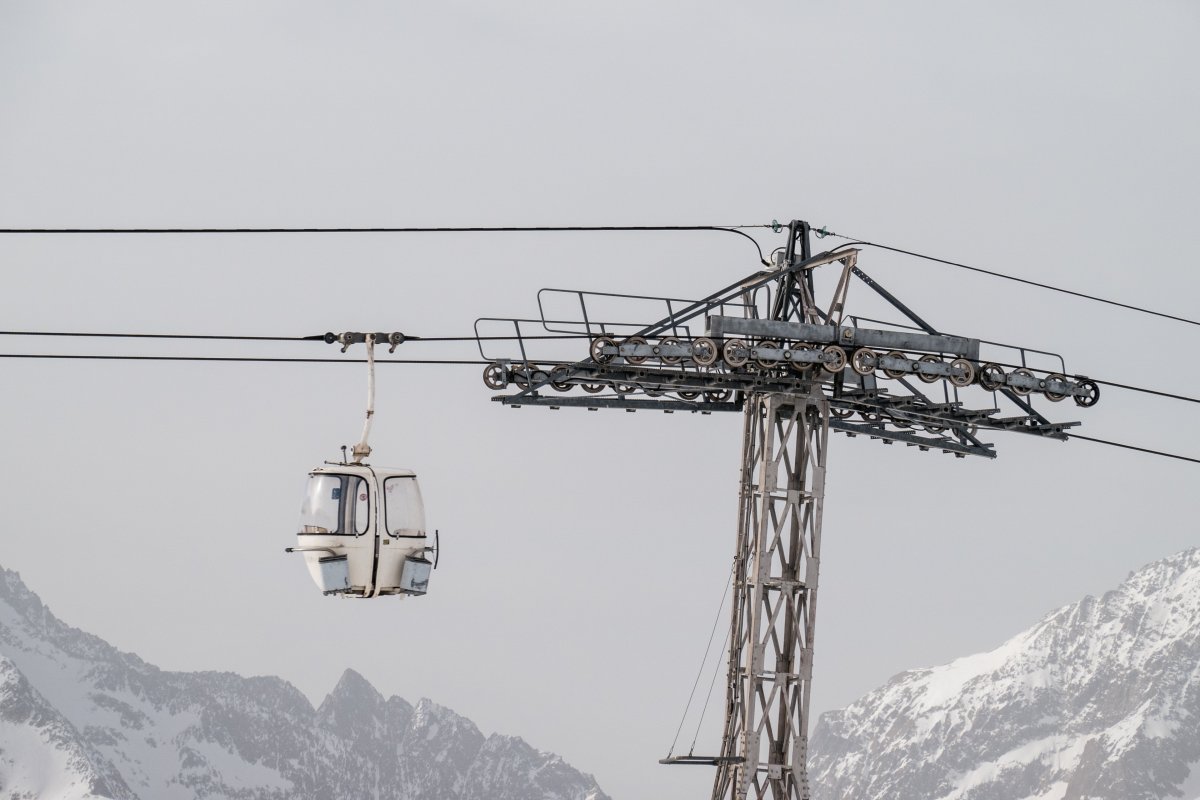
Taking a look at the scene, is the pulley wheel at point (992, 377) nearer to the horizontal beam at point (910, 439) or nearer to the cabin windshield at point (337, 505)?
the horizontal beam at point (910, 439)

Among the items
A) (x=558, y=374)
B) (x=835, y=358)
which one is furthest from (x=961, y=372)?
(x=558, y=374)

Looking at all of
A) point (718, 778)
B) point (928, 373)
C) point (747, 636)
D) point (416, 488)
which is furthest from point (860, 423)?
point (416, 488)

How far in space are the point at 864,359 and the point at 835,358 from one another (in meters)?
0.70

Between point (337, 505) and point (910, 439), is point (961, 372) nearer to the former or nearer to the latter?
point (910, 439)

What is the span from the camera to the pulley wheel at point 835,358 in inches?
1512

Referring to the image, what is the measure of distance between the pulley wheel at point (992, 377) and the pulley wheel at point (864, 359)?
2.40 metres

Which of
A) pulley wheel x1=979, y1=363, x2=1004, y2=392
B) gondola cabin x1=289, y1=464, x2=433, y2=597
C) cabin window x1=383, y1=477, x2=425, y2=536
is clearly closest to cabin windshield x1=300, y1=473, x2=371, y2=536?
gondola cabin x1=289, y1=464, x2=433, y2=597

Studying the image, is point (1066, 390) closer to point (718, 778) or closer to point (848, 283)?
point (848, 283)

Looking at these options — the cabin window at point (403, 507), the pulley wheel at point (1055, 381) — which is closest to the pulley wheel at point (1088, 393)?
the pulley wheel at point (1055, 381)

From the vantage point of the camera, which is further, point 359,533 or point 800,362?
point 800,362

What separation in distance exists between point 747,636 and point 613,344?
608 cm

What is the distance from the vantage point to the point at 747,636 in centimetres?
3906

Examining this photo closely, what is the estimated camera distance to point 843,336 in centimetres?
3872

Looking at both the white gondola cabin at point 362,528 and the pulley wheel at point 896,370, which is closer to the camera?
the white gondola cabin at point 362,528
